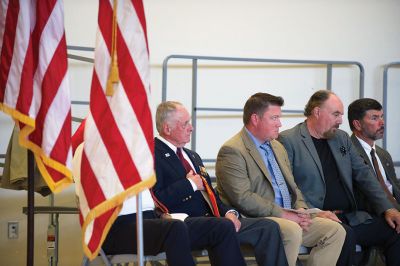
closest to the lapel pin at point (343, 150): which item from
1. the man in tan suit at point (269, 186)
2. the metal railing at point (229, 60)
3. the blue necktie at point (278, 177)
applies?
the man in tan suit at point (269, 186)

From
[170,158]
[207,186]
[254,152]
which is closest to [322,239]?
[254,152]

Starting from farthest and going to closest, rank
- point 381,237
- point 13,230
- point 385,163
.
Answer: point 13,230 → point 385,163 → point 381,237

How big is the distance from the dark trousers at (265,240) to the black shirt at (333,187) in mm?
883

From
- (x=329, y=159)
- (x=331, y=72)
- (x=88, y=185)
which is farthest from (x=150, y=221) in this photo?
(x=331, y=72)

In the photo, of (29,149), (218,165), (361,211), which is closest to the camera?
(29,149)

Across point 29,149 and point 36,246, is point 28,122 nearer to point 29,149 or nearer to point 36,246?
point 29,149

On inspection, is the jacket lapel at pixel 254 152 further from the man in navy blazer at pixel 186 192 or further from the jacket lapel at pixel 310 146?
the jacket lapel at pixel 310 146

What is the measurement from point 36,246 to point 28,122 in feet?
9.28

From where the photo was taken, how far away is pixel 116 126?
3.05 metres

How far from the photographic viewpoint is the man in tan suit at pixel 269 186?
176 inches

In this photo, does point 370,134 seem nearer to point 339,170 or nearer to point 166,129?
point 339,170

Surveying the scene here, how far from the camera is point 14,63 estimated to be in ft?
10.5

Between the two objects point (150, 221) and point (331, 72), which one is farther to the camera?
point (331, 72)

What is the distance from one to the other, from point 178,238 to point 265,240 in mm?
706
